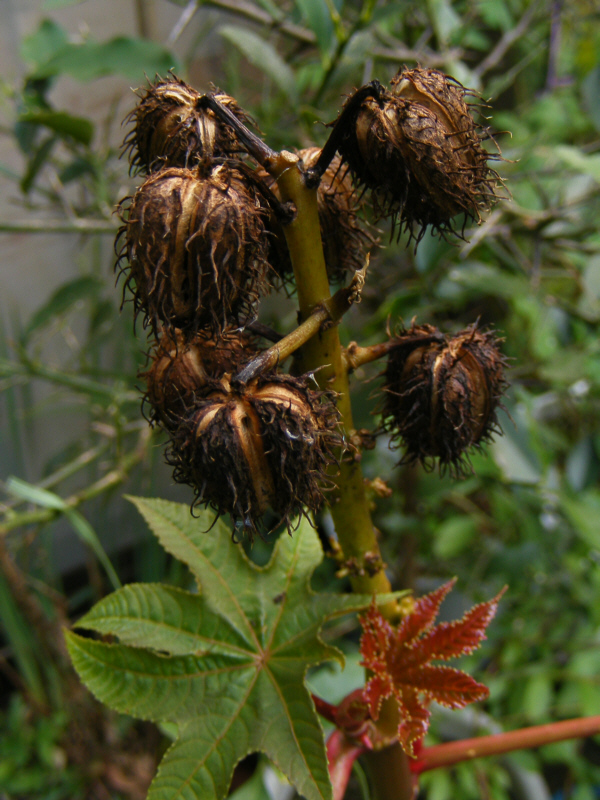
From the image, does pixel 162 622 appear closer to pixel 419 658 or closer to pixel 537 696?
pixel 419 658

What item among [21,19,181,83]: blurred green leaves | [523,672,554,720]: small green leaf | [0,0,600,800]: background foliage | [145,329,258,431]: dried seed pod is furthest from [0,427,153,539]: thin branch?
[523,672,554,720]: small green leaf

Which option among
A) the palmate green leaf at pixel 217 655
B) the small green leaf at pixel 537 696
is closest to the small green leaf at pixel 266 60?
the palmate green leaf at pixel 217 655

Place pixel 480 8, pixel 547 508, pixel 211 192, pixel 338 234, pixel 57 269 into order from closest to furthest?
pixel 211 192 < pixel 338 234 < pixel 547 508 < pixel 480 8 < pixel 57 269

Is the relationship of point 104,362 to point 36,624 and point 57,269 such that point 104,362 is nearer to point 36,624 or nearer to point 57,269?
point 57,269

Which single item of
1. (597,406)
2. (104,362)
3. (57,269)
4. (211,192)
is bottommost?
(104,362)

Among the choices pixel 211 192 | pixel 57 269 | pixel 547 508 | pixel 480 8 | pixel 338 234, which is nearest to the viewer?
pixel 211 192

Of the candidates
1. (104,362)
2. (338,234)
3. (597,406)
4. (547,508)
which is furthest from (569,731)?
(104,362)

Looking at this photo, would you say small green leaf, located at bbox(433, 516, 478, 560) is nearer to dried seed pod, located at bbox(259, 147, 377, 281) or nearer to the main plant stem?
the main plant stem
